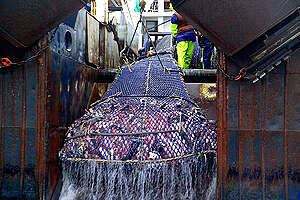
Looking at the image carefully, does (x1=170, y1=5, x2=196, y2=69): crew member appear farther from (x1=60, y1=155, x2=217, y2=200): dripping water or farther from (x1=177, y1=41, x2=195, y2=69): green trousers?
(x1=60, y1=155, x2=217, y2=200): dripping water

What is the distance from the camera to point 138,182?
2.88m

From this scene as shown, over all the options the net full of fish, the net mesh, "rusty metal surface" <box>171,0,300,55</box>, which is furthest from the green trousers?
"rusty metal surface" <box>171,0,300,55</box>

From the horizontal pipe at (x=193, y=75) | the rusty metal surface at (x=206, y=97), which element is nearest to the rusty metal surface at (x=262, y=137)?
the rusty metal surface at (x=206, y=97)

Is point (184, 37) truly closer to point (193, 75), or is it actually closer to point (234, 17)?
point (193, 75)

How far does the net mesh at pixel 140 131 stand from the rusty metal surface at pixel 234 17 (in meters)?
1.03

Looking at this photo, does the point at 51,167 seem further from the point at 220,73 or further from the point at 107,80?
the point at 107,80

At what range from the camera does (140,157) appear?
2.84 m

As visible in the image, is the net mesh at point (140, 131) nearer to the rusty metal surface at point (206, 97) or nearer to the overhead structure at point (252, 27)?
the overhead structure at point (252, 27)

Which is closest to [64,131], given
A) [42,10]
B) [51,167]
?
[51,167]

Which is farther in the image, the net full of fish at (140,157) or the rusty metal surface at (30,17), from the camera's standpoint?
the net full of fish at (140,157)

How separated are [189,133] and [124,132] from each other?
0.73 m

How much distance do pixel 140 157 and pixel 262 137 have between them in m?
1.19

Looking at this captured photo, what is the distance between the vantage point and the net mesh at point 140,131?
2.91m

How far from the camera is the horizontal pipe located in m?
5.09
